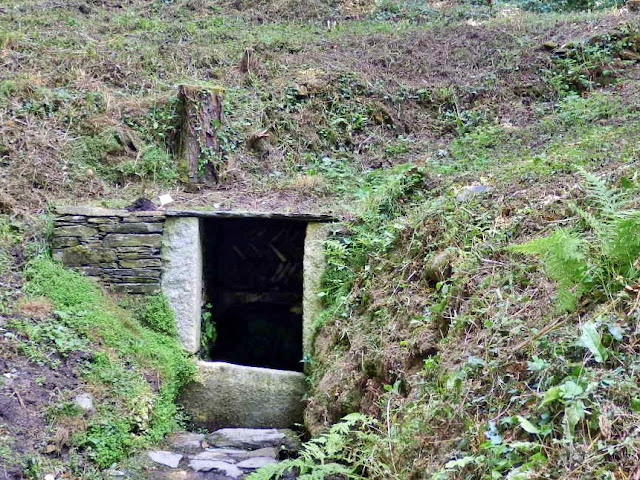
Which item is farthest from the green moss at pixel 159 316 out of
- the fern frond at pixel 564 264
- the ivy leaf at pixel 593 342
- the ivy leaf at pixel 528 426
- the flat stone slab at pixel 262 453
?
the ivy leaf at pixel 593 342

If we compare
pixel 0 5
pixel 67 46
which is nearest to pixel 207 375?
pixel 67 46

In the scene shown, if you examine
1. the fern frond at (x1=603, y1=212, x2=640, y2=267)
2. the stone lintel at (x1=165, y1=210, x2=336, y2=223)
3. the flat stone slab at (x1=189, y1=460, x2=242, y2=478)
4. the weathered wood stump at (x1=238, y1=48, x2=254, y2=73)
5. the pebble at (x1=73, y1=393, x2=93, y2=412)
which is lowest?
the flat stone slab at (x1=189, y1=460, x2=242, y2=478)

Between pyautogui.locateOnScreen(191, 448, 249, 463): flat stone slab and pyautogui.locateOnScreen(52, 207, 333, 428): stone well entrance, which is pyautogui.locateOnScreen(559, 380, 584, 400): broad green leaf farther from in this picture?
pyautogui.locateOnScreen(52, 207, 333, 428): stone well entrance

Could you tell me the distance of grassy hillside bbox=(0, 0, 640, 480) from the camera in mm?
2668

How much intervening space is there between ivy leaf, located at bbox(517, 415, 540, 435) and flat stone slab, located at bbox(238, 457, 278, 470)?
2.76 m

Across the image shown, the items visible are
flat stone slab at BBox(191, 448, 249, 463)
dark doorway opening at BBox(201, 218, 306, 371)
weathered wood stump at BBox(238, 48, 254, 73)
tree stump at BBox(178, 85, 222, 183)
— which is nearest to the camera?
flat stone slab at BBox(191, 448, 249, 463)

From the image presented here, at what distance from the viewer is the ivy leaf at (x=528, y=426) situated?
2.27 metres

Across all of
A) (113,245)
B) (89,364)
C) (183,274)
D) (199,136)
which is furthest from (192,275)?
(199,136)

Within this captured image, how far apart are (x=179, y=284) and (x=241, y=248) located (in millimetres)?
1638

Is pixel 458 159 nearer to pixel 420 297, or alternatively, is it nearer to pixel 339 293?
pixel 339 293

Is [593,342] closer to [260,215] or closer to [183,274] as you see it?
[260,215]

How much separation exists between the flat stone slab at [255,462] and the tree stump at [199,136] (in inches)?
134

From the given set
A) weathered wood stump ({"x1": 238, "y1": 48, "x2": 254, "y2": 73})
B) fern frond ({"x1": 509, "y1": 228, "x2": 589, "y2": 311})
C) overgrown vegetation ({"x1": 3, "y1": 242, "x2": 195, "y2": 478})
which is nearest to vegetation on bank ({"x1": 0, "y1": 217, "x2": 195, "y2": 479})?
overgrown vegetation ({"x1": 3, "y1": 242, "x2": 195, "y2": 478})

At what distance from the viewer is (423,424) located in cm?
299
